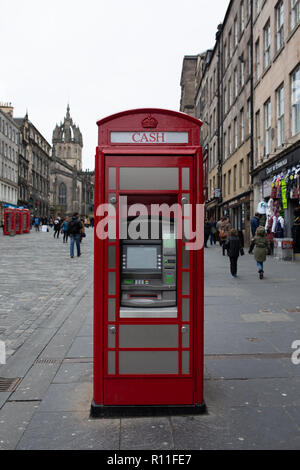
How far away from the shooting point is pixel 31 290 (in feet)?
34.3

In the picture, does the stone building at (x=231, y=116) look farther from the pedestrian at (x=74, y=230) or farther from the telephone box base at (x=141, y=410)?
the telephone box base at (x=141, y=410)

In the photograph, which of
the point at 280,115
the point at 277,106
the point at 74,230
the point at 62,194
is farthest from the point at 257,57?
the point at 62,194

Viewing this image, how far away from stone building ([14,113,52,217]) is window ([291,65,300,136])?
188 ft

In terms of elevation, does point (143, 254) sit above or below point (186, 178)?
below

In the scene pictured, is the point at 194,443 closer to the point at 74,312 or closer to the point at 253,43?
the point at 74,312

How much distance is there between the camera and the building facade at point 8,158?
199ft

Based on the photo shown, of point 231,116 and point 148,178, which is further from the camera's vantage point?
point 231,116

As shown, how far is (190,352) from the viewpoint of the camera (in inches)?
148

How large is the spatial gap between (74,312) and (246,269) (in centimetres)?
828

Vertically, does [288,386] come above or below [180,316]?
below

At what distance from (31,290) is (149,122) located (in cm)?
758

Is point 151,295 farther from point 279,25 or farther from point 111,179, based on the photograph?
point 279,25

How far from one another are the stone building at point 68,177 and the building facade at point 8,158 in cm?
2992
